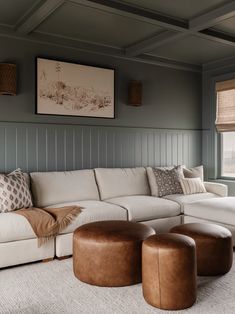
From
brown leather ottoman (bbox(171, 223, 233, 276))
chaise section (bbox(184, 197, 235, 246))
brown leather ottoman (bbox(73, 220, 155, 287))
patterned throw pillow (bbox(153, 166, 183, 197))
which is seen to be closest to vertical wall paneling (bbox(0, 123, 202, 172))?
patterned throw pillow (bbox(153, 166, 183, 197))

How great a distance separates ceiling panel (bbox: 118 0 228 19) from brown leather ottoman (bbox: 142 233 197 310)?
A: 2.28 metres

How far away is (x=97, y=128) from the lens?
14.8 feet

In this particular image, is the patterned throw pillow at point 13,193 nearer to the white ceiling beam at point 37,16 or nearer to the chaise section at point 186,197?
the white ceiling beam at point 37,16

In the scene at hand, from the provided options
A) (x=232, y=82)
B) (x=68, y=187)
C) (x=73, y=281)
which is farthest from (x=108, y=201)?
(x=232, y=82)

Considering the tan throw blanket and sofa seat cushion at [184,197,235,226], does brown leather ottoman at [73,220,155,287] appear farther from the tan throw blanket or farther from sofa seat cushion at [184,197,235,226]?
sofa seat cushion at [184,197,235,226]

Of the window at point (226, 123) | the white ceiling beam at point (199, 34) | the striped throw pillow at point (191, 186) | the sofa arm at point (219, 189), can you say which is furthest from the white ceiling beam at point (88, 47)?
the sofa arm at point (219, 189)

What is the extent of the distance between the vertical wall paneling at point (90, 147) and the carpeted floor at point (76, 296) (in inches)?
60.1

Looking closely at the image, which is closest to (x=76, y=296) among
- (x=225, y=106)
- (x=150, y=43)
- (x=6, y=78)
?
(x=6, y=78)

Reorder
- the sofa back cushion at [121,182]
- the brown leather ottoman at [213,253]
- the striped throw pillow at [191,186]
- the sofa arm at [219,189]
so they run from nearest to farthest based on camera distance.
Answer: the brown leather ottoman at [213,253]
the sofa back cushion at [121,182]
the striped throw pillow at [191,186]
the sofa arm at [219,189]

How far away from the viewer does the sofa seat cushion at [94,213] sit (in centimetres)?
322

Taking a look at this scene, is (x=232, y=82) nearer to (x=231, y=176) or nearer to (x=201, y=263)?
(x=231, y=176)

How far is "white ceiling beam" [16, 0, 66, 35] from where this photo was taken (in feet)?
10.2

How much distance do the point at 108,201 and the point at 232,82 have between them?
8.81 ft

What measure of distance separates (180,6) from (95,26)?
3.28 ft
